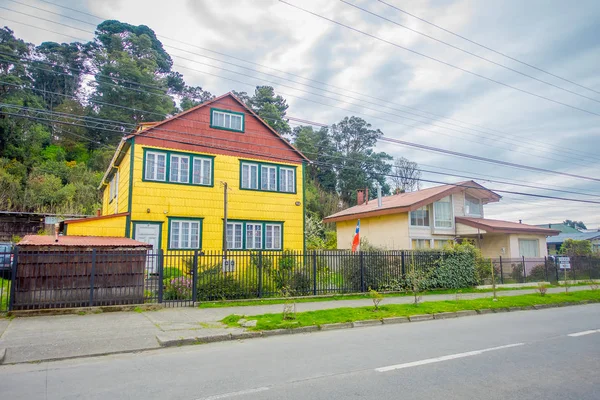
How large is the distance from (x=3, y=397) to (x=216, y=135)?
57.6 feet

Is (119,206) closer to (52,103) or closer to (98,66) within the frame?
(98,66)

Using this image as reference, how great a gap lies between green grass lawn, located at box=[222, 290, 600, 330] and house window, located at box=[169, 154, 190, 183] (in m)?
11.2

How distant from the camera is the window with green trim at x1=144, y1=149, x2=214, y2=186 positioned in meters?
20.0

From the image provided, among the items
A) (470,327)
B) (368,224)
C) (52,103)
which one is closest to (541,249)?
(368,224)

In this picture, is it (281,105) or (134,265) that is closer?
(134,265)

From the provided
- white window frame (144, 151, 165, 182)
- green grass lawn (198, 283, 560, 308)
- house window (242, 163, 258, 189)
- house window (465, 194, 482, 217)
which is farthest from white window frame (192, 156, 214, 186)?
house window (465, 194, 482, 217)

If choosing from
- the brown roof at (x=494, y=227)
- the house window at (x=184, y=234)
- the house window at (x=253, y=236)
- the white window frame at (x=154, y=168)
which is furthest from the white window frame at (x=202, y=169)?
the brown roof at (x=494, y=227)

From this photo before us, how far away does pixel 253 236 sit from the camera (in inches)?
872

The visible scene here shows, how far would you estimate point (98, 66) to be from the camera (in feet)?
160

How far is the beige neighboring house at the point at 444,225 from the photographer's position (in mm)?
27156

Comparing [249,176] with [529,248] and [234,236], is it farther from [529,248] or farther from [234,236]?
[529,248]

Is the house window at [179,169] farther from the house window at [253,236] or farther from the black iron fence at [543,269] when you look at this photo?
the black iron fence at [543,269]

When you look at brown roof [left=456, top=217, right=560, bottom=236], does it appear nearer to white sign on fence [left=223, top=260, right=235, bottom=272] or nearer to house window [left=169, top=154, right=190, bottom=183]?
house window [left=169, top=154, right=190, bottom=183]

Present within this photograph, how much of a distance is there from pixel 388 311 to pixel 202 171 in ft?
41.4
